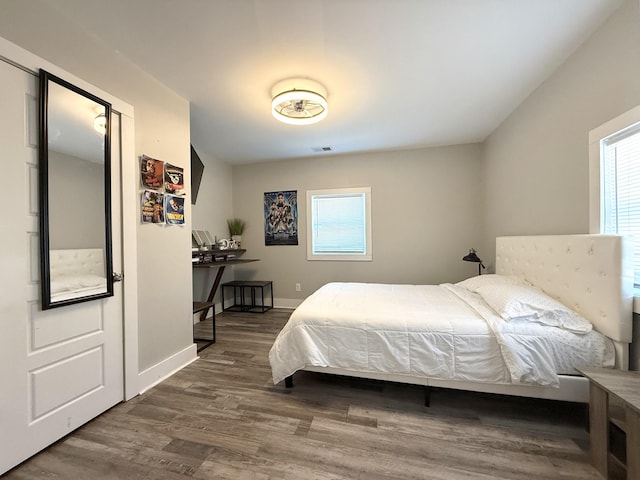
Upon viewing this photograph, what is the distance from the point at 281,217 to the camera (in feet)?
14.4

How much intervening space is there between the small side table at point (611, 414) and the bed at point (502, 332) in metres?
0.21

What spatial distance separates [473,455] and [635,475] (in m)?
0.61

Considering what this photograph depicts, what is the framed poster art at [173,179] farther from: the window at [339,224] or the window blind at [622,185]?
the window blind at [622,185]

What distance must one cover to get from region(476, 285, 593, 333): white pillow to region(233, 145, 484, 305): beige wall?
6.30 feet

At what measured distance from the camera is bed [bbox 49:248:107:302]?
1.47m

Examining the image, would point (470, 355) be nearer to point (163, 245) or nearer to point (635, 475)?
point (635, 475)

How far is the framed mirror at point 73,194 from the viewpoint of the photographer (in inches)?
55.8

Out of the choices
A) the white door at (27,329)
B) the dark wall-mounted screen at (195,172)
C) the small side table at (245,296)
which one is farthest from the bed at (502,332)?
the dark wall-mounted screen at (195,172)

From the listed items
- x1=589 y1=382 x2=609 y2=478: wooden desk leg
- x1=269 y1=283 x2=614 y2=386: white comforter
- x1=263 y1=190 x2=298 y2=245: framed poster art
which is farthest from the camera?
x1=263 y1=190 x2=298 y2=245: framed poster art

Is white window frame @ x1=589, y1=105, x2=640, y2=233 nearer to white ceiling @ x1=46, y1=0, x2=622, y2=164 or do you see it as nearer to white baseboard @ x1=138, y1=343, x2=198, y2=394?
white ceiling @ x1=46, y1=0, x2=622, y2=164

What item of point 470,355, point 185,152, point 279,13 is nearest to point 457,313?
point 470,355

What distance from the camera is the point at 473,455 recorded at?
1.37 meters

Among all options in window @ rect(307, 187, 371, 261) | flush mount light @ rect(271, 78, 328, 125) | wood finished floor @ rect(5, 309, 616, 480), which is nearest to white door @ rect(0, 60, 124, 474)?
wood finished floor @ rect(5, 309, 616, 480)

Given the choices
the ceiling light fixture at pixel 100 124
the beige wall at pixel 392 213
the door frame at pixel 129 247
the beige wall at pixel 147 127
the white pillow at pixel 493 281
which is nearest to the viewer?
the beige wall at pixel 147 127
